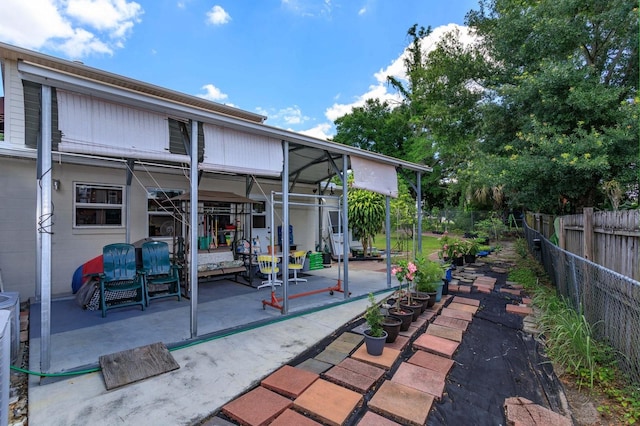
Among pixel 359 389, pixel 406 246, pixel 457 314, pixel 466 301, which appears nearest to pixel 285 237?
pixel 359 389

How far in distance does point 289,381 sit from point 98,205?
5503 millimetres

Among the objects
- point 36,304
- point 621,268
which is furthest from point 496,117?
point 36,304

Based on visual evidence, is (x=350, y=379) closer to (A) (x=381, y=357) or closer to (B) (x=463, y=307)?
(A) (x=381, y=357)

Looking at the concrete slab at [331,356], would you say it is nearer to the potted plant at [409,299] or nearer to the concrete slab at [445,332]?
the potted plant at [409,299]

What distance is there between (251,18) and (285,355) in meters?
11.0

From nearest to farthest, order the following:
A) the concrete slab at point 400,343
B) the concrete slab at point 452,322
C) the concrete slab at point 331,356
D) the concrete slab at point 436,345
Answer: the concrete slab at point 331,356, the concrete slab at point 436,345, the concrete slab at point 400,343, the concrete slab at point 452,322

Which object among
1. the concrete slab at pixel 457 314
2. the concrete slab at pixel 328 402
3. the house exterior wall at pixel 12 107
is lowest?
the concrete slab at pixel 457 314

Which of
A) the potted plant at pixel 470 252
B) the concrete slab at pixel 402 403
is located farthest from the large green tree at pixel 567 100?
the concrete slab at pixel 402 403

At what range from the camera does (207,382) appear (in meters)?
2.73

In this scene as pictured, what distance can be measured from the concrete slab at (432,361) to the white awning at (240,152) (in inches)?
116

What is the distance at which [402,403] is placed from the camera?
2.42 m

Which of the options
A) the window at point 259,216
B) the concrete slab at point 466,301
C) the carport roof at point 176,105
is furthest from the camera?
the window at point 259,216

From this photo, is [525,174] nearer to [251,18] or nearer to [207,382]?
[207,382]

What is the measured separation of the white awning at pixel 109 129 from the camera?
2863mm
